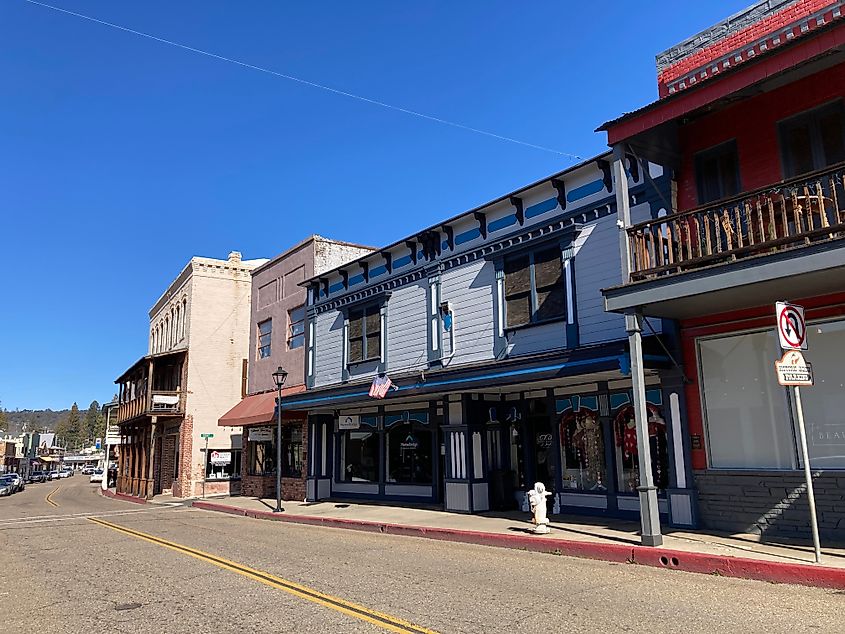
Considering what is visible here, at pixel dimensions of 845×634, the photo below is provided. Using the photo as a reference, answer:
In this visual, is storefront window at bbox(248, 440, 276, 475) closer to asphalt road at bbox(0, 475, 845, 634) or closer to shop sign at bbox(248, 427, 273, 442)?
shop sign at bbox(248, 427, 273, 442)

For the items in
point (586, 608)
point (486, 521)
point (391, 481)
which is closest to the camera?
point (586, 608)

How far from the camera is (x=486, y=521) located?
574 inches

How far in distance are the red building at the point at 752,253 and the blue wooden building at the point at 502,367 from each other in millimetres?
605

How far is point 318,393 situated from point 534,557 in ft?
37.7

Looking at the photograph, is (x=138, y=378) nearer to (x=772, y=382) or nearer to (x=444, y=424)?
(x=444, y=424)

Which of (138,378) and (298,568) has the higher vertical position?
(138,378)

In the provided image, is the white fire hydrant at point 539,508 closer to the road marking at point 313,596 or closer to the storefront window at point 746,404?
the storefront window at point 746,404

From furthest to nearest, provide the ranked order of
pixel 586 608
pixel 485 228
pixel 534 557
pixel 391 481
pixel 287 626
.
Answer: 1. pixel 391 481
2. pixel 485 228
3. pixel 534 557
4. pixel 586 608
5. pixel 287 626

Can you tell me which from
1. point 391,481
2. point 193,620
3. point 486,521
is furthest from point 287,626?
point 391,481

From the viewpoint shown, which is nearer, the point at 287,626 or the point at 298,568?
the point at 287,626

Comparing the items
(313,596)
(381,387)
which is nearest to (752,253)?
(313,596)

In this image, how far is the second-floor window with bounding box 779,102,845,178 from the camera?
1063cm

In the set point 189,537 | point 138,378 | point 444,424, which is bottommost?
point 189,537

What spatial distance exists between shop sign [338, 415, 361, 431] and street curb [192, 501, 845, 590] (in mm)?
6312
